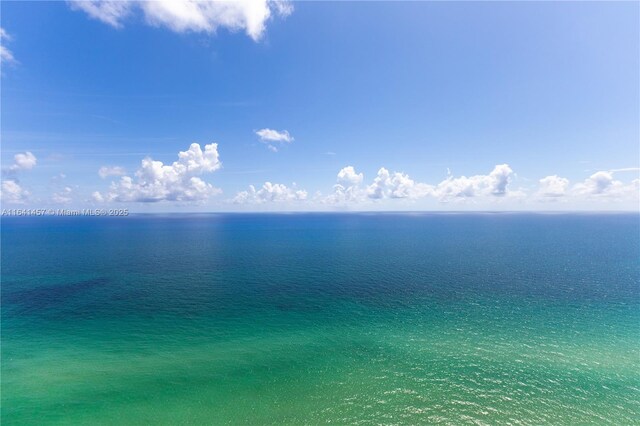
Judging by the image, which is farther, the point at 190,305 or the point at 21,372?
the point at 190,305

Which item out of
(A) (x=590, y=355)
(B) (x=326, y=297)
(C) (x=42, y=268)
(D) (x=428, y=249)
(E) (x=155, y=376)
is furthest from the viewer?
(D) (x=428, y=249)

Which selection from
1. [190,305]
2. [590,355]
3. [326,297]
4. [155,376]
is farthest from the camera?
[326,297]

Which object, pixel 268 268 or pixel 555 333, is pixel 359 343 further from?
pixel 268 268

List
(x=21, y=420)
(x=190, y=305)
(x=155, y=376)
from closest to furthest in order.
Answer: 1. (x=21, y=420)
2. (x=155, y=376)
3. (x=190, y=305)

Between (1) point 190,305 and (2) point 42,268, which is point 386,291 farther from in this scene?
(2) point 42,268

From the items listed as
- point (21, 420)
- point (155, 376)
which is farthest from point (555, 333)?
point (21, 420)

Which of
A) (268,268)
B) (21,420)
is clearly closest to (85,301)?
(21,420)
